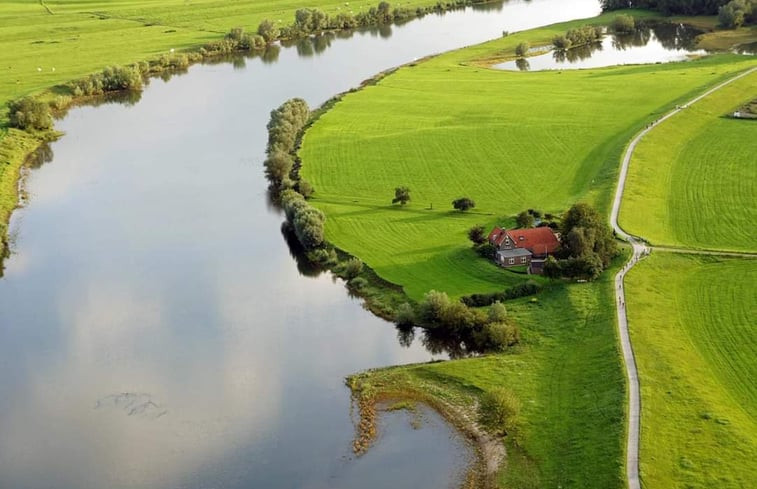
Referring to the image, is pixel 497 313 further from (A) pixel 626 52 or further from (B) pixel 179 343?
(A) pixel 626 52

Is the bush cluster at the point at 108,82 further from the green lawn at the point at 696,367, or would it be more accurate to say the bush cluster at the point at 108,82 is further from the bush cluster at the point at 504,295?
the green lawn at the point at 696,367

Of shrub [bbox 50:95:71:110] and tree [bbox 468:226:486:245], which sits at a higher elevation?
tree [bbox 468:226:486:245]

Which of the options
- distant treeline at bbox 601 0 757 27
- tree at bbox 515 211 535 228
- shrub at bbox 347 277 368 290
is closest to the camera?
shrub at bbox 347 277 368 290

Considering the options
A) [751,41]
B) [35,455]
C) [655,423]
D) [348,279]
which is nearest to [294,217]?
[348,279]

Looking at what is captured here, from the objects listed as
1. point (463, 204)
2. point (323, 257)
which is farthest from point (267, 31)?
point (323, 257)

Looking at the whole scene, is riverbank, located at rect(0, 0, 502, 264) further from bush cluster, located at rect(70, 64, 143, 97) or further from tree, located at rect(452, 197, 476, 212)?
tree, located at rect(452, 197, 476, 212)

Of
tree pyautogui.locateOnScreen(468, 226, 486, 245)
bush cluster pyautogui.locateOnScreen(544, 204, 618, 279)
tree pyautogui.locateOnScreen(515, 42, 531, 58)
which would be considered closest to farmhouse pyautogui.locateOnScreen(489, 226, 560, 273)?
bush cluster pyautogui.locateOnScreen(544, 204, 618, 279)
